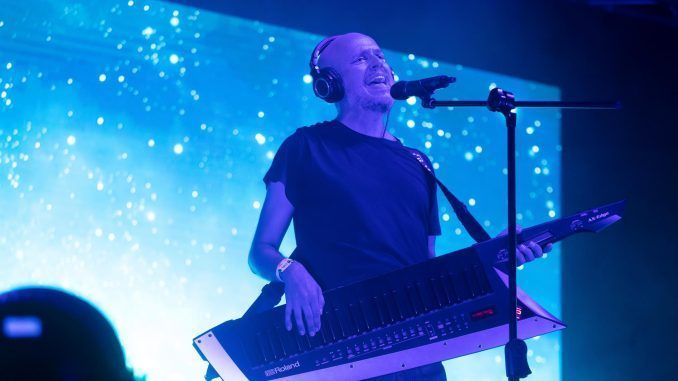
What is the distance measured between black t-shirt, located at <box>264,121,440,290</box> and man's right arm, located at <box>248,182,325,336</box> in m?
0.04

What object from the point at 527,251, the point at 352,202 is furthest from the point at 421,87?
the point at 527,251

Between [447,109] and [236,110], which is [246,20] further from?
[447,109]

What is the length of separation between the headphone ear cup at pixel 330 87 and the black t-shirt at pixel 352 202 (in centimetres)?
13

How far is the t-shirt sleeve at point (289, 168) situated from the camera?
8.13 ft

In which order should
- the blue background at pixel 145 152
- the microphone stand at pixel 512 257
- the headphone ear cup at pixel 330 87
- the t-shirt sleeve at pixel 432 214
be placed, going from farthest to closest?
the blue background at pixel 145 152 < the headphone ear cup at pixel 330 87 < the t-shirt sleeve at pixel 432 214 < the microphone stand at pixel 512 257

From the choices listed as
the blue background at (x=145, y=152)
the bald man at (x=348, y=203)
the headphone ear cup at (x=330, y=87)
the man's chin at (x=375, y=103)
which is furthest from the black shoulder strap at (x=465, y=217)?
the blue background at (x=145, y=152)

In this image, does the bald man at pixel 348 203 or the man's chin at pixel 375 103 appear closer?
the bald man at pixel 348 203

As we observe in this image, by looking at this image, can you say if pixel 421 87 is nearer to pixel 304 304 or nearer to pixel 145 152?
pixel 304 304

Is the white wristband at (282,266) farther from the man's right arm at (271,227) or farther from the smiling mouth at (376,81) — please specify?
the smiling mouth at (376,81)

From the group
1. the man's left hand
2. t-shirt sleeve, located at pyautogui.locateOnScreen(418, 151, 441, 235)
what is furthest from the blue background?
the man's left hand

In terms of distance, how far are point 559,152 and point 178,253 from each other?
244 cm

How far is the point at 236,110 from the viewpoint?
3.68 metres

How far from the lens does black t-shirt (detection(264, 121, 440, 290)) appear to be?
2.36 m

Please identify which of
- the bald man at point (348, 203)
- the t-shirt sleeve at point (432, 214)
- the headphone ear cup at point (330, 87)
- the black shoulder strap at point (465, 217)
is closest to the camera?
the bald man at point (348, 203)
